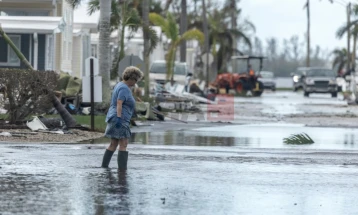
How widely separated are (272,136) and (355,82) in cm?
2981

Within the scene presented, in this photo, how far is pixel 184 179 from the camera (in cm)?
1452

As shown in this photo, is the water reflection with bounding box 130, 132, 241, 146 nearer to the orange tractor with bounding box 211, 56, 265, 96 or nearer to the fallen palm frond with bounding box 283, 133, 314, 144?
the fallen palm frond with bounding box 283, 133, 314, 144

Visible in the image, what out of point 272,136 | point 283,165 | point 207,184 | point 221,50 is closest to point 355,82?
point 221,50

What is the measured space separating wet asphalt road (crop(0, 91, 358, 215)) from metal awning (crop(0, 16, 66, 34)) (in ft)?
58.7

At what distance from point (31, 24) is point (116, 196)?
28331 mm

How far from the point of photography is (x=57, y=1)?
44.1 metres

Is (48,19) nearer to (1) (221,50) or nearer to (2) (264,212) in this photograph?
(2) (264,212)

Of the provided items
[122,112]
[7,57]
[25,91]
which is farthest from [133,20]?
[122,112]

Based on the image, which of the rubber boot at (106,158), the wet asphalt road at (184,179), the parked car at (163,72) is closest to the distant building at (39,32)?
the parked car at (163,72)

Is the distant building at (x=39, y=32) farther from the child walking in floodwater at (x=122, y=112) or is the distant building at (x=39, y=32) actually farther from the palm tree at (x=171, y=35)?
the child walking in floodwater at (x=122, y=112)

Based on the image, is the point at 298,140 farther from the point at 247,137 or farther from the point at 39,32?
the point at 39,32

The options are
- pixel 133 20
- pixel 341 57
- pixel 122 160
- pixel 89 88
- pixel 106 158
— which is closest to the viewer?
pixel 122 160

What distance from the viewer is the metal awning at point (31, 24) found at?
39.6 m

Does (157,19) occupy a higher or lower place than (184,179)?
higher
